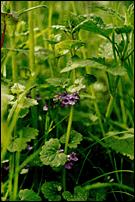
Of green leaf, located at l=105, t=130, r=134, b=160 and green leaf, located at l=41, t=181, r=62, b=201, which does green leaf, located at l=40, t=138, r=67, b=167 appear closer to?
green leaf, located at l=41, t=181, r=62, b=201

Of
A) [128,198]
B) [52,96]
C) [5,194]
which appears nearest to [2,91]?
[5,194]

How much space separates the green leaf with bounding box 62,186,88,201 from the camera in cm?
120

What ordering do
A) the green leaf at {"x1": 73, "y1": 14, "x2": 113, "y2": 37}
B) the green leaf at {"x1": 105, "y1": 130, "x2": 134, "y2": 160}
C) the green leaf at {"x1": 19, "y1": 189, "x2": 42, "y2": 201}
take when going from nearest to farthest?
1. the green leaf at {"x1": 19, "y1": 189, "x2": 42, "y2": 201}
2. the green leaf at {"x1": 73, "y1": 14, "x2": 113, "y2": 37}
3. the green leaf at {"x1": 105, "y1": 130, "x2": 134, "y2": 160}

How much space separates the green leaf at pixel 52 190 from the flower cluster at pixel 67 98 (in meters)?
0.20

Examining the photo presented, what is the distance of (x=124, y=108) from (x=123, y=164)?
0.20 metres

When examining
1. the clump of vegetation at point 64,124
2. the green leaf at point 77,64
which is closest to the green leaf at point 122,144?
the clump of vegetation at point 64,124

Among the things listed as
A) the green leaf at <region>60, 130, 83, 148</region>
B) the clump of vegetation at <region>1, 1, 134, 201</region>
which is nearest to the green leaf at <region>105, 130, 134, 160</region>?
the clump of vegetation at <region>1, 1, 134, 201</region>

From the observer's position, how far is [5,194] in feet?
3.72

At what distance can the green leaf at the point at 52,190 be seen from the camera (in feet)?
4.00

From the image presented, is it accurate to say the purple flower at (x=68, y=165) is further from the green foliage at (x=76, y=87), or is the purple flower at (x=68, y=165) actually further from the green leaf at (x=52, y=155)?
the green foliage at (x=76, y=87)

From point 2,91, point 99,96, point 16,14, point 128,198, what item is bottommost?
point 128,198

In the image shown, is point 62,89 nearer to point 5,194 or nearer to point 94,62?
point 94,62

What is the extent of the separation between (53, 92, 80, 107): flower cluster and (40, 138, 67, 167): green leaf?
10 centimetres

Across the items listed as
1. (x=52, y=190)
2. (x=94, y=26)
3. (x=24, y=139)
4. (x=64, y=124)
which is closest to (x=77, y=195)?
(x=52, y=190)
